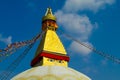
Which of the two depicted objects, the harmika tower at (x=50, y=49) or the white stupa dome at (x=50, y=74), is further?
the harmika tower at (x=50, y=49)

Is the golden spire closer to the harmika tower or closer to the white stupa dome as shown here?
the harmika tower

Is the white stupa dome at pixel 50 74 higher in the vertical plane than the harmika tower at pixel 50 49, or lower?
lower

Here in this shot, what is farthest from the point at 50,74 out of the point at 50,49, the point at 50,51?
the point at 50,49

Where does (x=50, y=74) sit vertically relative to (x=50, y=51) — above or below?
below

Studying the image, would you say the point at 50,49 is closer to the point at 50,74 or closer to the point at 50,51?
the point at 50,51

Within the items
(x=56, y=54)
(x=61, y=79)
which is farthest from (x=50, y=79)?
(x=56, y=54)

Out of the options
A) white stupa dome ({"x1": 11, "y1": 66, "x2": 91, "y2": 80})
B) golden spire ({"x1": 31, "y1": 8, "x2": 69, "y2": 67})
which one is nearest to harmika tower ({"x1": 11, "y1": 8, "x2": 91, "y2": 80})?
A: golden spire ({"x1": 31, "y1": 8, "x2": 69, "y2": 67})

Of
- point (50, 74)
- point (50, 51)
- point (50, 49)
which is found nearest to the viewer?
point (50, 74)

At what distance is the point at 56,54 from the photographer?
30.5 m

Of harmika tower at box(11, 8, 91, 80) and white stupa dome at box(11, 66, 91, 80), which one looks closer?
white stupa dome at box(11, 66, 91, 80)

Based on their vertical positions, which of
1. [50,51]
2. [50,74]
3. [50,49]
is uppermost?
[50,49]

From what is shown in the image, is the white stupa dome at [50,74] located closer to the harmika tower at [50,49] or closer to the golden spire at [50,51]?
the harmika tower at [50,49]

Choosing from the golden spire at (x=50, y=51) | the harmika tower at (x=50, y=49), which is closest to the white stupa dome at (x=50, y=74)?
the harmika tower at (x=50, y=49)

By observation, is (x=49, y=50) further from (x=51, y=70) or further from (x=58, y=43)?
(x=51, y=70)
